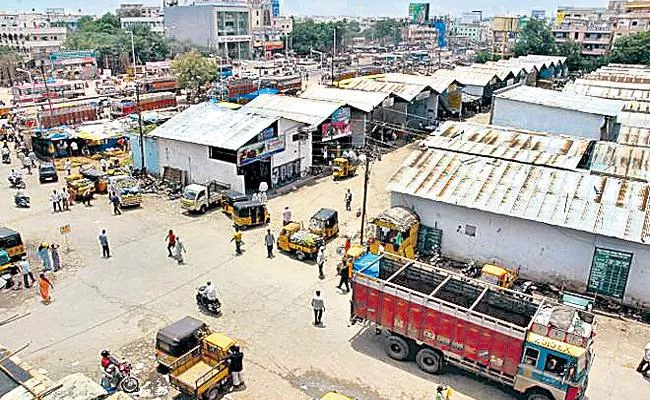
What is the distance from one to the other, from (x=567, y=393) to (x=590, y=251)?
8127mm

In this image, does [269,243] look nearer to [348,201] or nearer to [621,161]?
[348,201]

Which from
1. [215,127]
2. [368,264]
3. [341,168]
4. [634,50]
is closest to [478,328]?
[368,264]

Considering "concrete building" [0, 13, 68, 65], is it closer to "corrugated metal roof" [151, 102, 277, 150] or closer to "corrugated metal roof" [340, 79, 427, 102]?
"corrugated metal roof" [340, 79, 427, 102]

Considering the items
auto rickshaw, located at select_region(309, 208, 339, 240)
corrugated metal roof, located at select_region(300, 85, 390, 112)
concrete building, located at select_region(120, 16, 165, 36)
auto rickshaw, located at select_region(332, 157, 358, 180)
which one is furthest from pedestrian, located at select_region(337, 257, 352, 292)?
concrete building, located at select_region(120, 16, 165, 36)

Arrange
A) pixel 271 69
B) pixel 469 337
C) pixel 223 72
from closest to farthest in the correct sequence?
pixel 469 337
pixel 223 72
pixel 271 69

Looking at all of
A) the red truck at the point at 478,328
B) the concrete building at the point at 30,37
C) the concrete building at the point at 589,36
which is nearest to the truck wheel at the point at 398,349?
the red truck at the point at 478,328

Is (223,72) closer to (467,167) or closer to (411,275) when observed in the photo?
(467,167)

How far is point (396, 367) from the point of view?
15641 mm

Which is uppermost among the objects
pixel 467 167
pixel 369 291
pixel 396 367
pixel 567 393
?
pixel 467 167

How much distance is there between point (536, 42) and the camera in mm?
96188

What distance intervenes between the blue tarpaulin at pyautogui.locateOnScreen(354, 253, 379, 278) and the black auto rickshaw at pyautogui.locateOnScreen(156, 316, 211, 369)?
17.5 feet

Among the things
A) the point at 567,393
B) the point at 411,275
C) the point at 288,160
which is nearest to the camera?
the point at 567,393

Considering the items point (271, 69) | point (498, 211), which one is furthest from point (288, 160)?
point (271, 69)

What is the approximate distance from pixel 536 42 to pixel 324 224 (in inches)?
3434
